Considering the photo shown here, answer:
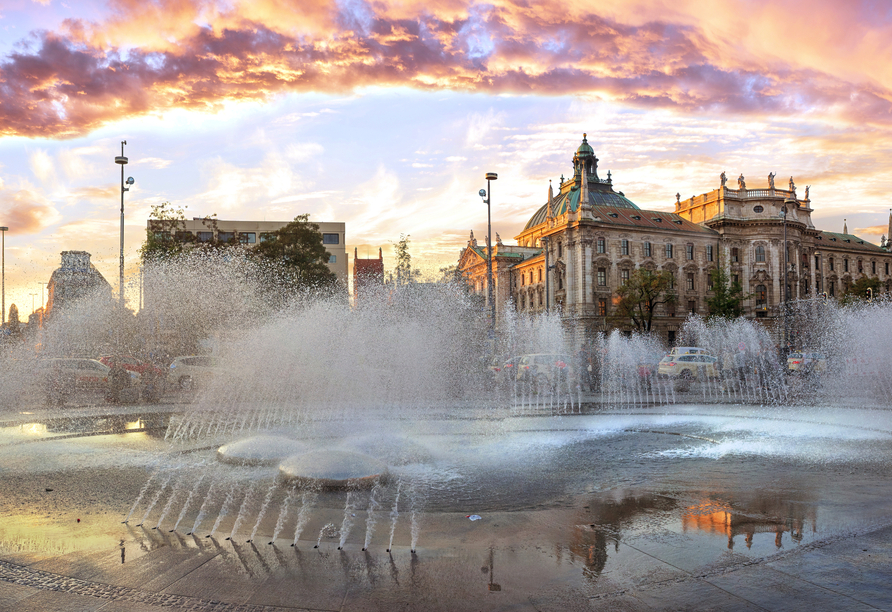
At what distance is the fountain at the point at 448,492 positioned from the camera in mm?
5285

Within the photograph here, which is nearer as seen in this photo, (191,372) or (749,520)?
(749,520)

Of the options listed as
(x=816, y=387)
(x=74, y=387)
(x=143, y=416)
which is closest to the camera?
(x=143, y=416)

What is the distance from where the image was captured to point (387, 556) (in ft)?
18.5

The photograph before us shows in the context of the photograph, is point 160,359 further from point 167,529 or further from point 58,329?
point 167,529

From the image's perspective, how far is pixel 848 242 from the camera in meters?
96.6

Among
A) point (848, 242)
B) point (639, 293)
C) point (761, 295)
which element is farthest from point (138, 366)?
point (848, 242)

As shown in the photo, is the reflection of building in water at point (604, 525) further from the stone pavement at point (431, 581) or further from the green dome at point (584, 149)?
the green dome at point (584, 149)

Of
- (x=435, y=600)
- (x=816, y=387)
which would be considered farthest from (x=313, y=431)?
(x=816, y=387)

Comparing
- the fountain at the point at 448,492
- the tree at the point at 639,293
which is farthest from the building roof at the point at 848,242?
the fountain at the point at 448,492

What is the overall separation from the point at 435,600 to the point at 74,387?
23.6 meters

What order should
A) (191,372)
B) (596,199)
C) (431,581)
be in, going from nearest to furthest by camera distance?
(431,581) < (191,372) < (596,199)

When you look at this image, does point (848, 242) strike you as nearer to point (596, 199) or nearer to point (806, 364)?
point (596, 199)

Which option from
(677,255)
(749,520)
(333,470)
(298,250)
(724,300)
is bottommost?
(749,520)

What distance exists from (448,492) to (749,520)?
3372 mm
